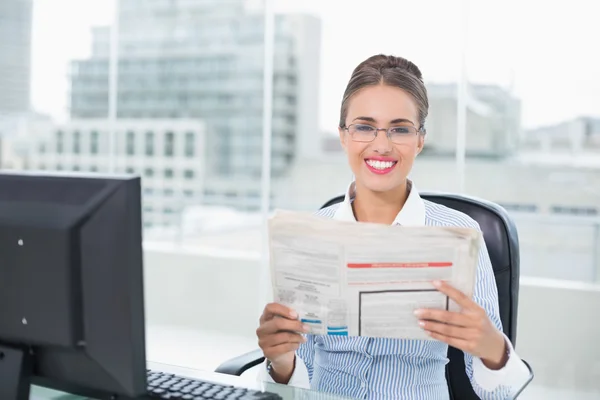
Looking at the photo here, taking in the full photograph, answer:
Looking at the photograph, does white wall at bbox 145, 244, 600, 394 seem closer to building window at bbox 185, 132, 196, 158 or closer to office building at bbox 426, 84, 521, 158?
office building at bbox 426, 84, 521, 158

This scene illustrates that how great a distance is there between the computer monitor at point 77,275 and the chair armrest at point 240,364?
59 cm

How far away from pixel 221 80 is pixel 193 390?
7165 mm

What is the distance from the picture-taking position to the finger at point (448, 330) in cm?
123

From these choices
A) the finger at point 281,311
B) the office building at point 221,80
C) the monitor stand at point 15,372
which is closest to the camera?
the monitor stand at point 15,372

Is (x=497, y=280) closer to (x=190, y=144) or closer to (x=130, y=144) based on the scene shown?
(x=130, y=144)

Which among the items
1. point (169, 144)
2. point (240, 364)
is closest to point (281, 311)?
point (240, 364)

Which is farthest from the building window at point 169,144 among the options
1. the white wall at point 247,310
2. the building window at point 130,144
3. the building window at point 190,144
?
the white wall at point 247,310

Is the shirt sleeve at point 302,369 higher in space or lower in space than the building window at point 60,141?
lower

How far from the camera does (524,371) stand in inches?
53.7

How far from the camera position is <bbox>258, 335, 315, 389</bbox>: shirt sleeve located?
4.89 ft

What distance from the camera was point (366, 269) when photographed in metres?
1.19

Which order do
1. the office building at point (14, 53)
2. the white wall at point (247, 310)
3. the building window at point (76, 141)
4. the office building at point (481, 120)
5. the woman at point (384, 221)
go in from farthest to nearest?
the building window at point (76, 141)
the office building at point (14, 53)
the office building at point (481, 120)
the white wall at point (247, 310)
the woman at point (384, 221)

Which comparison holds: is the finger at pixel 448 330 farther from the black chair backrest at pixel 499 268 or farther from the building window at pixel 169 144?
the building window at pixel 169 144

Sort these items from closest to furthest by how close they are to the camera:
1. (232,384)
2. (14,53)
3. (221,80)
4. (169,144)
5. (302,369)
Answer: (232,384)
(302,369)
(14,53)
(169,144)
(221,80)
